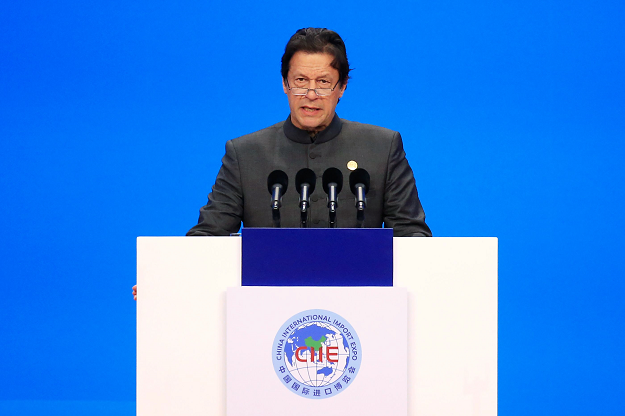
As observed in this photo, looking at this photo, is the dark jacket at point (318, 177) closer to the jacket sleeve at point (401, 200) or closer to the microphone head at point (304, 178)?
the jacket sleeve at point (401, 200)

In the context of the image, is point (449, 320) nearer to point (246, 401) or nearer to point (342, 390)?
point (342, 390)

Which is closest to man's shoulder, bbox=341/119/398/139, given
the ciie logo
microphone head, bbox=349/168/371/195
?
microphone head, bbox=349/168/371/195

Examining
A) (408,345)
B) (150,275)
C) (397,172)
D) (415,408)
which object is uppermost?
(397,172)

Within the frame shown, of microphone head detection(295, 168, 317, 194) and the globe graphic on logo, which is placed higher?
microphone head detection(295, 168, 317, 194)

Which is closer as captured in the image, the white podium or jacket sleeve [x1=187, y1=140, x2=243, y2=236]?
the white podium

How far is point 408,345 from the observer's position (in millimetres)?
1482

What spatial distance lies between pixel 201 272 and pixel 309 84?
0.88 m

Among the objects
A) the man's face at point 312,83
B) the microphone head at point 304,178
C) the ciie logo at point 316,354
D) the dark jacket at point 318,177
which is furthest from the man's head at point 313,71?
the ciie logo at point 316,354

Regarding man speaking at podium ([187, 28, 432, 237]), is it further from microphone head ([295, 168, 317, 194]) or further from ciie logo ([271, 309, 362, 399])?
ciie logo ([271, 309, 362, 399])

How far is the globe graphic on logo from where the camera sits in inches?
56.5

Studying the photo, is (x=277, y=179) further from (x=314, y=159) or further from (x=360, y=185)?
(x=314, y=159)

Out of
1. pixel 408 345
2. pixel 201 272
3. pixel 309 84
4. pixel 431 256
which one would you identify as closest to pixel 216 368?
pixel 201 272

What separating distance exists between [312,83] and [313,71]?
4 centimetres

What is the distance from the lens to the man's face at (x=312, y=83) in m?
2.16
